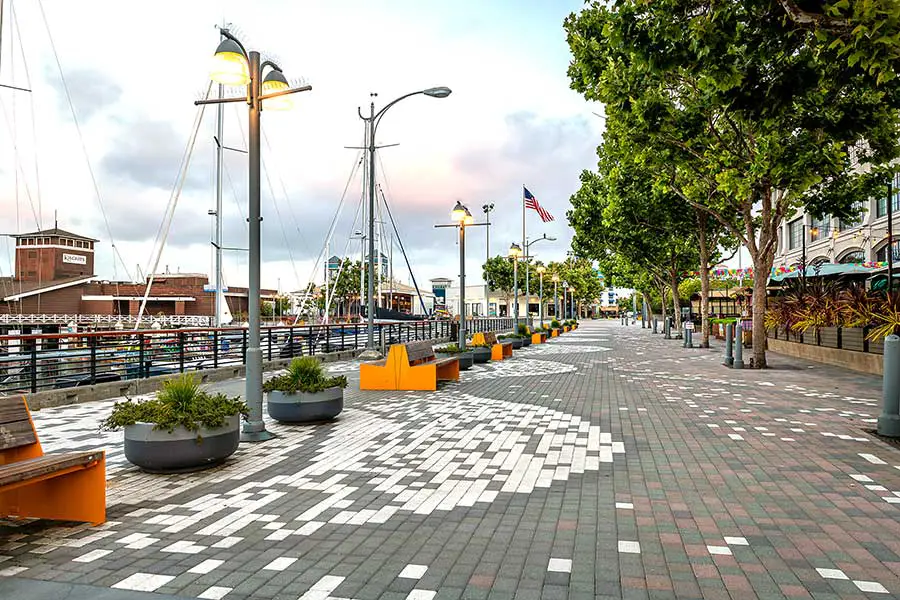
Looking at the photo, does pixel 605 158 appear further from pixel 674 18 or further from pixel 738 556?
pixel 738 556

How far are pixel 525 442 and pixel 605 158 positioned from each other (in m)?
23.1

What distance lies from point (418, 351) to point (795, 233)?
50904 mm

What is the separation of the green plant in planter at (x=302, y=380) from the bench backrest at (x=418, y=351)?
13.5 feet

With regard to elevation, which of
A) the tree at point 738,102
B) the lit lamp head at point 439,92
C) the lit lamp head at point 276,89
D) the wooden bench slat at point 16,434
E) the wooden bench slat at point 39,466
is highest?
the lit lamp head at point 439,92

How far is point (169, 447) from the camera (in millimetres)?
5895

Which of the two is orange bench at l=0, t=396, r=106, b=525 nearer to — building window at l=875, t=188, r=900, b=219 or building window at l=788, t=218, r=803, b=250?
building window at l=875, t=188, r=900, b=219

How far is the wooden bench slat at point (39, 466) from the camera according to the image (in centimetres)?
399

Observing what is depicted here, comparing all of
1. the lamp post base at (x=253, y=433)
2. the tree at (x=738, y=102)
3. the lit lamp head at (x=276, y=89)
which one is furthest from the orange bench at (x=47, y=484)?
the tree at (x=738, y=102)

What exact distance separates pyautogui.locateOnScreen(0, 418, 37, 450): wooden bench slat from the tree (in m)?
7.73

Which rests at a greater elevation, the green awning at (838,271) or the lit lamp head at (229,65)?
the lit lamp head at (229,65)

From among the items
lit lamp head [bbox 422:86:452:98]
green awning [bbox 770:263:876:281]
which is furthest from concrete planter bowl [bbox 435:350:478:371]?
green awning [bbox 770:263:876:281]

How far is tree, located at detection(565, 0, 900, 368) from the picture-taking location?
25.8 feet

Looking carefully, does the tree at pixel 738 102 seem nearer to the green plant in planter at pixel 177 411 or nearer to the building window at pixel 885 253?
the green plant in planter at pixel 177 411

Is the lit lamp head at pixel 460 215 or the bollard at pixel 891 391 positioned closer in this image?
the bollard at pixel 891 391
